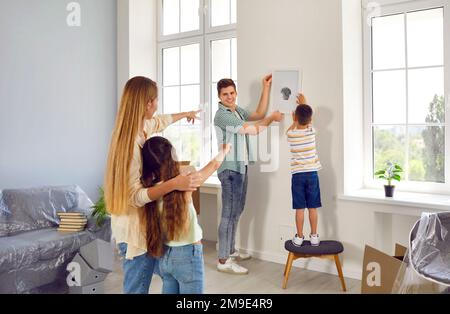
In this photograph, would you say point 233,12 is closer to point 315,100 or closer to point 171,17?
point 171,17

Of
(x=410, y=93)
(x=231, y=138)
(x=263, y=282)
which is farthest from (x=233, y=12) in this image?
(x=263, y=282)

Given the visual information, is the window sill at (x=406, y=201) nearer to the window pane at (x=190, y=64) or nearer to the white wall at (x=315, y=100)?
the white wall at (x=315, y=100)

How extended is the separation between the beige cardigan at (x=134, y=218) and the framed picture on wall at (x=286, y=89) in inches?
76.6

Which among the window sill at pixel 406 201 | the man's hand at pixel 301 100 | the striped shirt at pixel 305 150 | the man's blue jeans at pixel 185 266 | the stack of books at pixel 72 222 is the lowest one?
the stack of books at pixel 72 222

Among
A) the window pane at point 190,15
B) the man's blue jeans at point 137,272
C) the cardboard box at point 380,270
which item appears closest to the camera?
the man's blue jeans at point 137,272

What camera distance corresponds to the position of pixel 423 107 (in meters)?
3.15

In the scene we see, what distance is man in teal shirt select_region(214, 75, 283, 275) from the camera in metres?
3.30

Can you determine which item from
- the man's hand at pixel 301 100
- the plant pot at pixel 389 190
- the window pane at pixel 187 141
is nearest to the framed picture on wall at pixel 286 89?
the man's hand at pixel 301 100

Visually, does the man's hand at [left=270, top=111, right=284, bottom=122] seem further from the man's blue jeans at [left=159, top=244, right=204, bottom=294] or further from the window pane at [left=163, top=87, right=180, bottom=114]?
the man's blue jeans at [left=159, top=244, right=204, bottom=294]

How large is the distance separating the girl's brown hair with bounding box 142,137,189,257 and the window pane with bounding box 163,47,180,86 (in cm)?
306

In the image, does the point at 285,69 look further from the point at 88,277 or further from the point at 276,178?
the point at 88,277

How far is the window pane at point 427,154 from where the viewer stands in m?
3.10

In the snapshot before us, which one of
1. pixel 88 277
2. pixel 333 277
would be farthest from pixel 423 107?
pixel 88 277

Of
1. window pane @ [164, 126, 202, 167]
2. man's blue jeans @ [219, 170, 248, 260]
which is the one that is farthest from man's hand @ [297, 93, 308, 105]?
window pane @ [164, 126, 202, 167]
